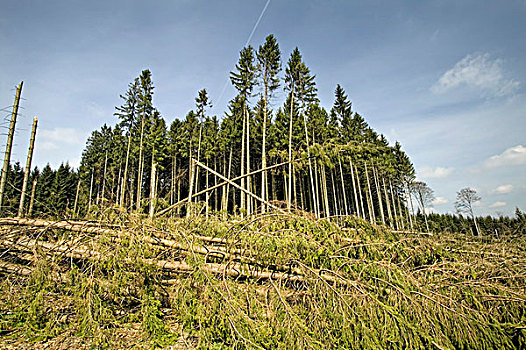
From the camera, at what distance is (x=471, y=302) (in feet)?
8.61

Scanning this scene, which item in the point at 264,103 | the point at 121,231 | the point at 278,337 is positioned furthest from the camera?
the point at 264,103

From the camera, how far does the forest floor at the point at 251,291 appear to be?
2.31m

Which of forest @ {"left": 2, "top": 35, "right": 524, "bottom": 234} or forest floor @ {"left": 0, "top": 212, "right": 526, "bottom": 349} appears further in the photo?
forest @ {"left": 2, "top": 35, "right": 524, "bottom": 234}

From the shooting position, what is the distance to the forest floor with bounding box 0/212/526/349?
2.31m

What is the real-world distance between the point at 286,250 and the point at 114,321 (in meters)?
1.90

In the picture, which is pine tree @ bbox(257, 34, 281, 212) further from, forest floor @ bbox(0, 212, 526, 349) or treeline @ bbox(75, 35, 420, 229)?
forest floor @ bbox(0, 212, 526, 349)

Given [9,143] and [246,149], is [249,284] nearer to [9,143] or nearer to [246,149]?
[9,143]

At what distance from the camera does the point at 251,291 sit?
282 cm

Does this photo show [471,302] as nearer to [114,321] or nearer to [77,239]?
[114,321]

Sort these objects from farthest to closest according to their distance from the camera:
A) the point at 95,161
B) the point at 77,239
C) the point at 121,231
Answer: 1. the point at 95,161
2. the point at 77,239
3. the point at 121,231

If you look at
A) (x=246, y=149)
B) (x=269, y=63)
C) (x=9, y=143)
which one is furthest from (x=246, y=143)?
(x=9, y=143)

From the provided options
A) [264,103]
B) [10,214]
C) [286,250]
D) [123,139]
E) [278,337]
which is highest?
[123,139]

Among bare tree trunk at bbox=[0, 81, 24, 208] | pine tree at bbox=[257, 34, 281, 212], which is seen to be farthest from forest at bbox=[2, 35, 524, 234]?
bare tree trunk at bbox=[0, 81, 24, 208]

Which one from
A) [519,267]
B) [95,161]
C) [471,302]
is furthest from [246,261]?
[95,161]
